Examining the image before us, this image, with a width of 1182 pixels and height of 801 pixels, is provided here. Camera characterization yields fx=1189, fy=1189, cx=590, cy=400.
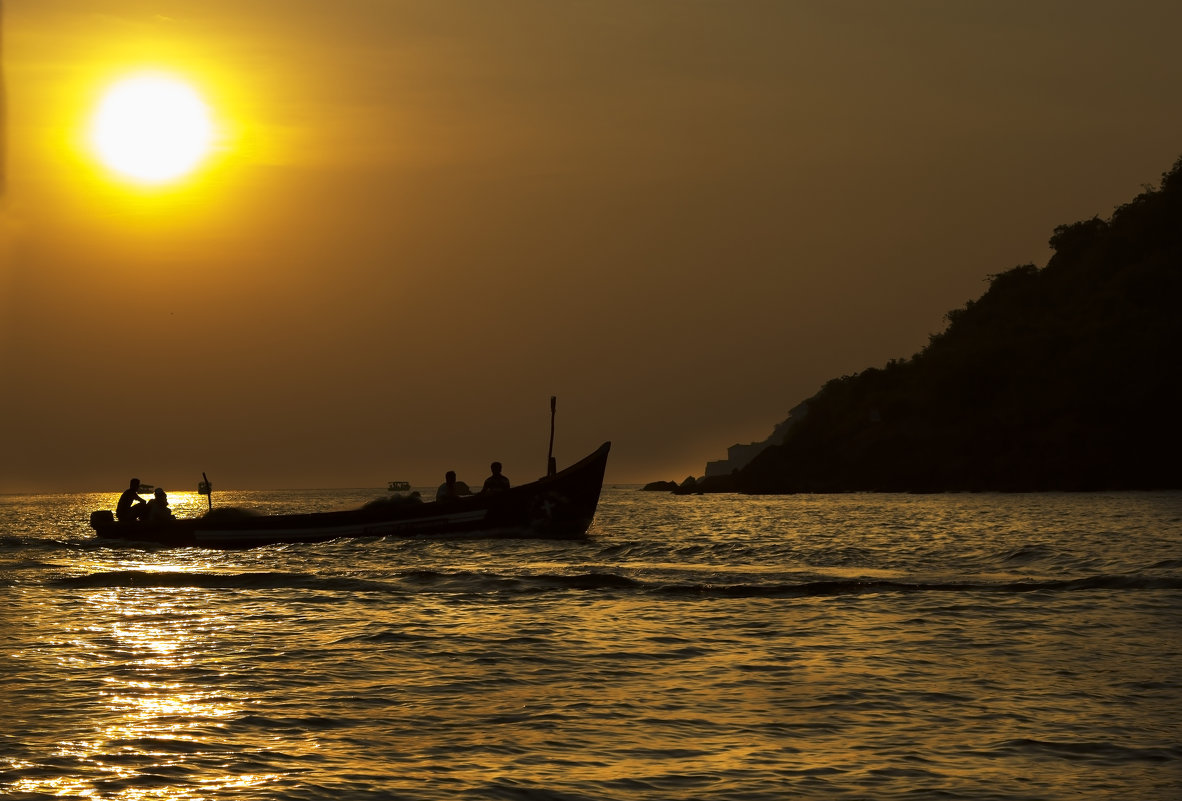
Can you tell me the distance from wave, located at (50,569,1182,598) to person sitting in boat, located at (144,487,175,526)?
12.9m

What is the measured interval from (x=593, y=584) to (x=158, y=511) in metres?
22.3

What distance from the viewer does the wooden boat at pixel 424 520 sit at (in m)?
39.3

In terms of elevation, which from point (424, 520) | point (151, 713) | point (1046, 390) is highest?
point (1046, 390)

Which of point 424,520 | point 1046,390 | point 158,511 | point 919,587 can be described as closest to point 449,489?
point 424,520

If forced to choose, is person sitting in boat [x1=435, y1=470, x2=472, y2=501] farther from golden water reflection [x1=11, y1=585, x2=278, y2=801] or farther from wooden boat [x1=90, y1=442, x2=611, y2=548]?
golden water reflection [x1=11, y1=585, x2=278, y2=801]

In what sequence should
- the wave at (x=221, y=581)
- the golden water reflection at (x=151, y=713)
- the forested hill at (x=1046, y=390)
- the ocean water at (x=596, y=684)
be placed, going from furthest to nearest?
the forested hill at (x=1046, y=390) < the wave at (x=221, y=581) < the ocean water at (x=596, y=684) < the golden water reflection at (x=151, y=713)

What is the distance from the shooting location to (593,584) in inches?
1036

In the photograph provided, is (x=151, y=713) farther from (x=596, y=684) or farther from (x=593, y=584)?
(x=593, y=584)

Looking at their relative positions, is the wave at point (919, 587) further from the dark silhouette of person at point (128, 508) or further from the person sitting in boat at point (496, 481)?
the dark silhouette of person at point (128, 508)

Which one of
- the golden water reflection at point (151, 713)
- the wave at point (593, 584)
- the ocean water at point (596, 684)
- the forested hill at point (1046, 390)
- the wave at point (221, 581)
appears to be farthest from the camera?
the forested hill at point (1046, 390)

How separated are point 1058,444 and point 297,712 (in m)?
122

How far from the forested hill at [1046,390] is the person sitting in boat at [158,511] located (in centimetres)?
10052

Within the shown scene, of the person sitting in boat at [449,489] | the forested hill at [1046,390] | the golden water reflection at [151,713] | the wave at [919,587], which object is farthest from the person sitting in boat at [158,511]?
the forested hill at [1046,390]

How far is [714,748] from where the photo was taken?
1066cm
